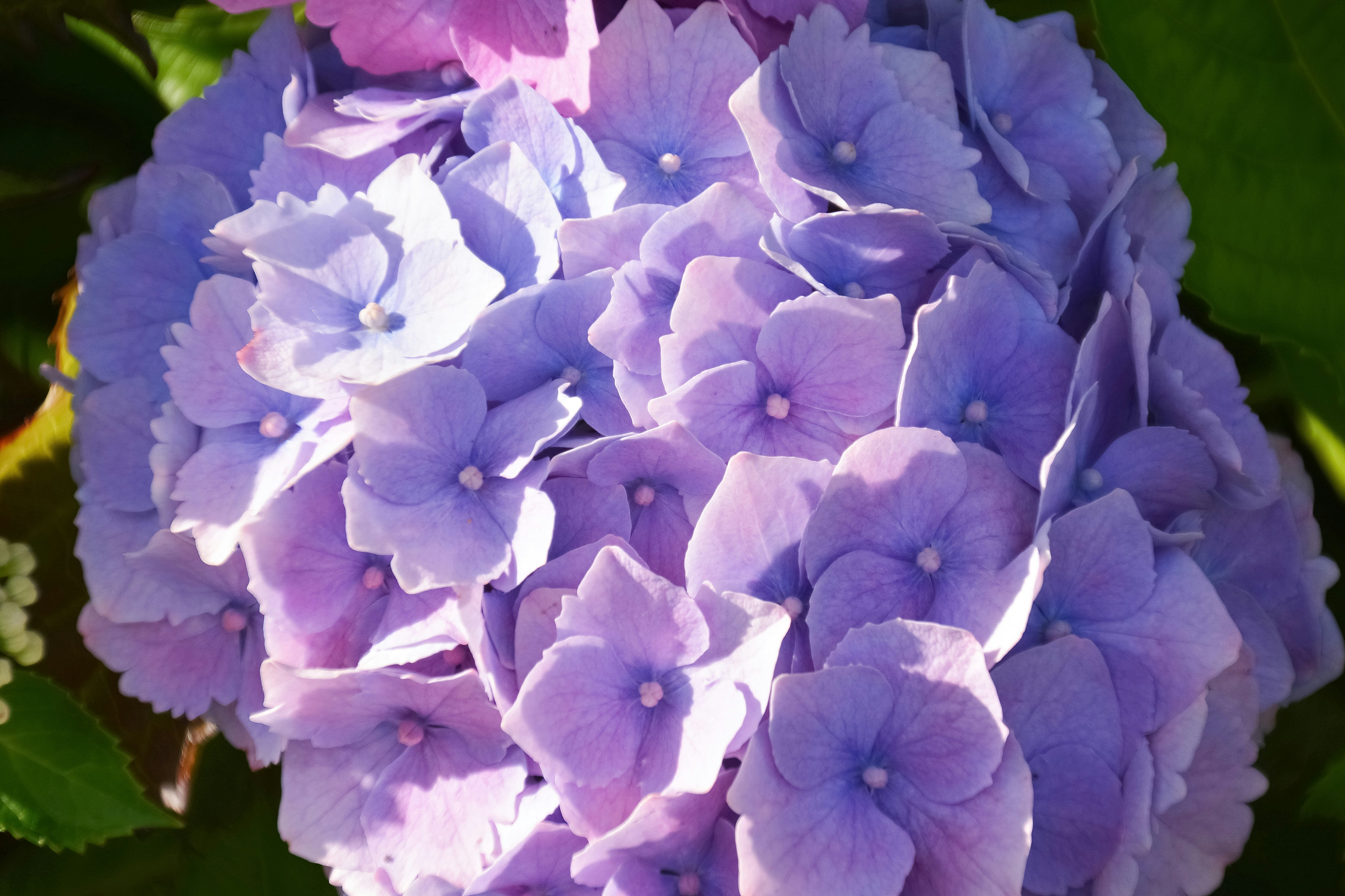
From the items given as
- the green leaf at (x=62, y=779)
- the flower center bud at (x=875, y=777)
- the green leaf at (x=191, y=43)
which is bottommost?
the green leaf at (x=62, y=779)

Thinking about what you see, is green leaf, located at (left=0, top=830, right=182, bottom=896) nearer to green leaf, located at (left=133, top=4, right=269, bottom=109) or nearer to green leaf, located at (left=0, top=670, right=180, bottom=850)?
green leaf, located at (left=0, top=670, right=180, bottom=850)

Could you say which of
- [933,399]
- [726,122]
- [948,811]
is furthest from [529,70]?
[948,811]

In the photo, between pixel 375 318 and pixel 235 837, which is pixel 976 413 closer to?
pixel 375 318

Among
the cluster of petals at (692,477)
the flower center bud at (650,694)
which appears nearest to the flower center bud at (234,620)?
the cluster of petals at (692,477)

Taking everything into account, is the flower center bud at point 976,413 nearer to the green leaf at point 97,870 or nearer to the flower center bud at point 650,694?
the flower center bud at point 650,694

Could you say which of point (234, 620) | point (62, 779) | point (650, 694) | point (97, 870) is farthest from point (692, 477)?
point (97, 870)

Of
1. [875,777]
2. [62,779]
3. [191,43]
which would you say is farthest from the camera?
[191,43]

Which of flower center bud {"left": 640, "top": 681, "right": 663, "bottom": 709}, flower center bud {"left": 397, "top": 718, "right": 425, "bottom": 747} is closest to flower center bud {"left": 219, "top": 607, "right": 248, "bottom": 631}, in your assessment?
flower center bud {"left": 397, "top": 718, "right": 425, "bottom": 747}
